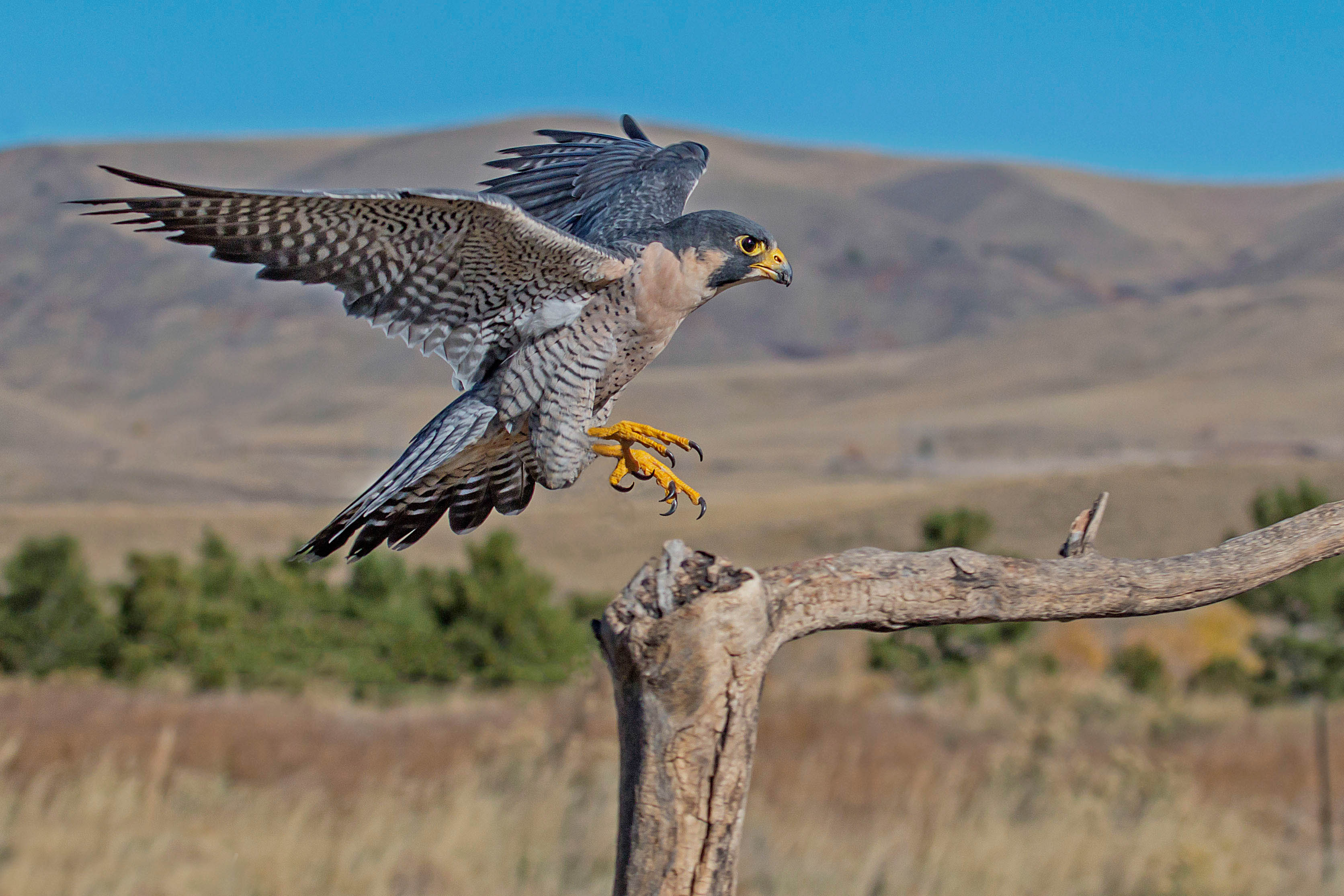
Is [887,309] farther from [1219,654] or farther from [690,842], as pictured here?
[690,842]

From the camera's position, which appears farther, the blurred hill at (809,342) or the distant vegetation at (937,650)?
the blurred hill at (809,342)

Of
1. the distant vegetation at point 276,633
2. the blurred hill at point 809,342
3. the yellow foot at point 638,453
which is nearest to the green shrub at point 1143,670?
the distant vegetation at point 276,633

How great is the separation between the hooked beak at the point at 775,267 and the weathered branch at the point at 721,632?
0.88 meters

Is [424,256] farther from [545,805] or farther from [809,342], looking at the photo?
[809,342]

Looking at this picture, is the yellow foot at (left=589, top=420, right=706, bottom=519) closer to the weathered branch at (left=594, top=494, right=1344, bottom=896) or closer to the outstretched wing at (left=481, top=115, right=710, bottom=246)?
the weathered branch at (left=594, top=494, right=1344, bottom=896)

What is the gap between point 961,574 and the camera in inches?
94.3

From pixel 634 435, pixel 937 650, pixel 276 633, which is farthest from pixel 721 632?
pixel 937 650

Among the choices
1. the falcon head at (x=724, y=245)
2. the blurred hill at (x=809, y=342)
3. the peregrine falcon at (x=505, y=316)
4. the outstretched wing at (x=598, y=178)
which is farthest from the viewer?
the blurred hill at (x=809, y=342)

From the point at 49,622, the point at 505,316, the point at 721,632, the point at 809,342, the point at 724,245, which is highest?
the point at 809,342

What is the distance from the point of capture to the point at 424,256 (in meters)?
2.91

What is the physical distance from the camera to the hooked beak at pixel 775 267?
307cm

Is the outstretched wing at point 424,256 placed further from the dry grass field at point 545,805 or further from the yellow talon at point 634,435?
the dry grass field at point 545,805

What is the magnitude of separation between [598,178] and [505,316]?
57.7 inches

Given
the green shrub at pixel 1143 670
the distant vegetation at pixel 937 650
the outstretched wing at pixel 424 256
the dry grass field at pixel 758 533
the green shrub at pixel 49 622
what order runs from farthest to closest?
the green shrub at pixel 1143 670
the distant vegetation at pixel 937 650
the green shrub at pixel 49 622
the dry grass field at pixel 758 533
the outstretched wing at pixel 424 256
